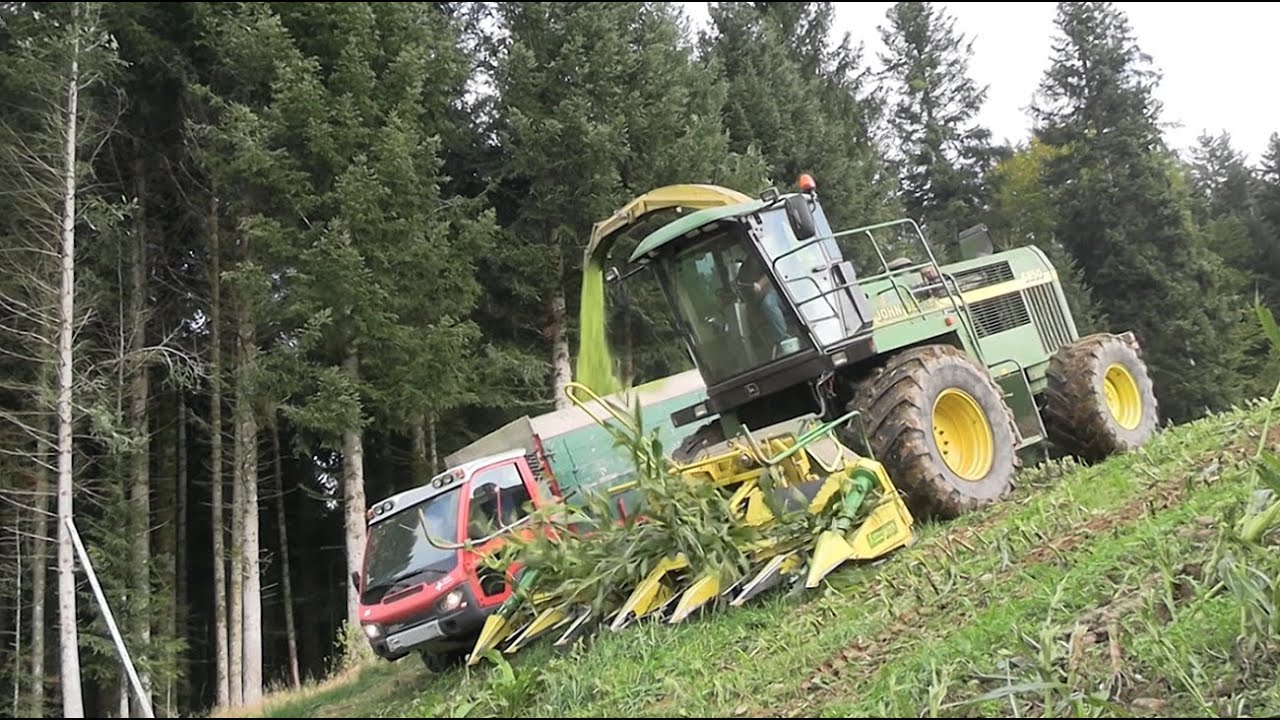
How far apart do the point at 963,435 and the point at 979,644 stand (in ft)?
13.0

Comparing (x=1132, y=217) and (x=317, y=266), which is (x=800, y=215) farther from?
(x=1132, y=217)

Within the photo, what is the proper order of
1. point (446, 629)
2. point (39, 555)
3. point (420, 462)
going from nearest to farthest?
point (39, 555)
point (446, 629)
point (420, 462)

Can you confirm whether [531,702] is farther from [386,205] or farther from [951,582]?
[386,205]

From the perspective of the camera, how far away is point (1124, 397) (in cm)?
942

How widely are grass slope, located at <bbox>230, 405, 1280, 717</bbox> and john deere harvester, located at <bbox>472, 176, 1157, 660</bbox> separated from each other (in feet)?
1.02

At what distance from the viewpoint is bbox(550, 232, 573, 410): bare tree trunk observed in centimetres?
1490

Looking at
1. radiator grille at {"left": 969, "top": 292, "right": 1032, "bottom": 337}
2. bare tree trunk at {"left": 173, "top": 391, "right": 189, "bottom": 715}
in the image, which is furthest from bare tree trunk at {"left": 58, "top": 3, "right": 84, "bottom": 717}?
radiator grille at {"left": 969, "top": 292, "right": 1032, "bottom": 337}

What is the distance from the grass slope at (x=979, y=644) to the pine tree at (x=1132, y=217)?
3.51ft

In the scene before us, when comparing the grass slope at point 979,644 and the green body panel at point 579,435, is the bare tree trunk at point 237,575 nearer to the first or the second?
the green body panel at point 579,435

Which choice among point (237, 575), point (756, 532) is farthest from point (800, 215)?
point (237, 575)

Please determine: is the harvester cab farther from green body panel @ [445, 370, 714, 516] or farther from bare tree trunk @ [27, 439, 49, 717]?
bare tree trunk @ [27, 439, 49, 717]

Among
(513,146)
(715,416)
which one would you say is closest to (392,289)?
(513,146)

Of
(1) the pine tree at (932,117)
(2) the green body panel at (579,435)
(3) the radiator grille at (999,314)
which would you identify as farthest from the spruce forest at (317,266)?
(1) the pine tree at (932,117)

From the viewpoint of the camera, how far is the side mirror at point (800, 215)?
6.55 m
